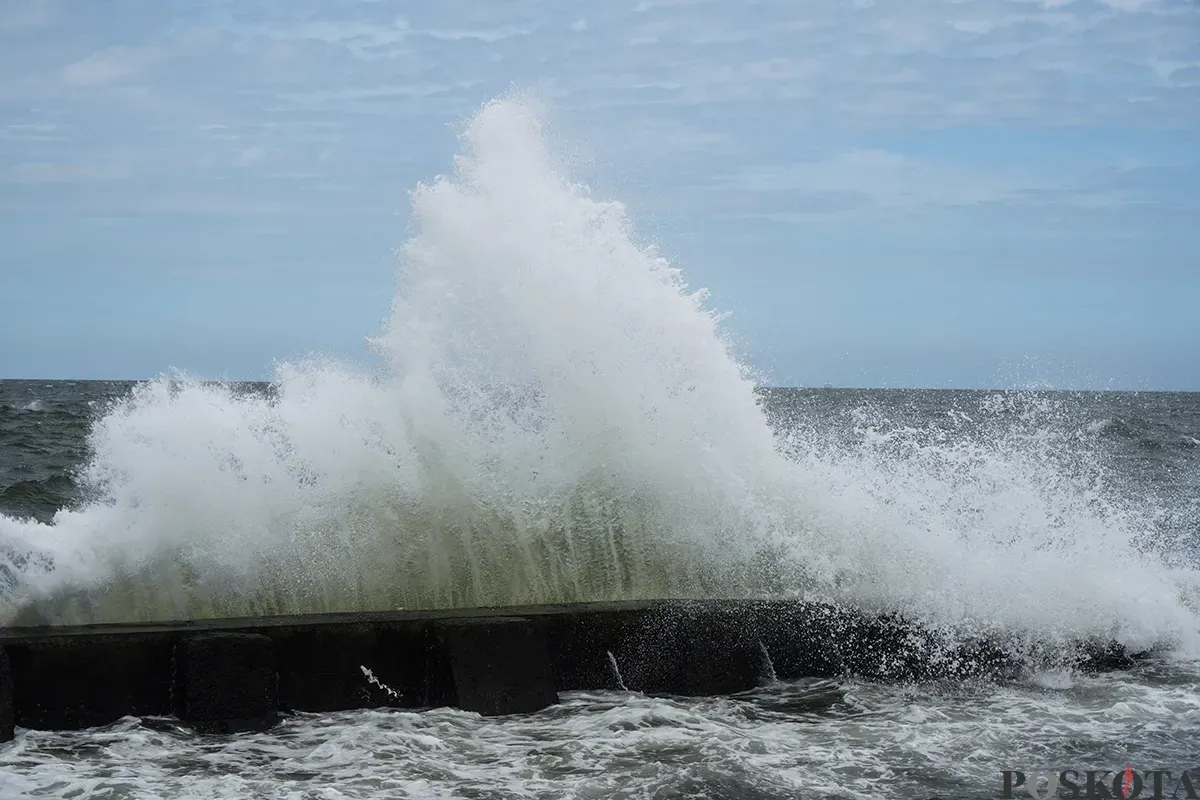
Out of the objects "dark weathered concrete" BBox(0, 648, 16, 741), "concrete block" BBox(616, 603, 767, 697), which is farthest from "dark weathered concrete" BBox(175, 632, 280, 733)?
"concrete block" BBox(616, 603, 767, 697)

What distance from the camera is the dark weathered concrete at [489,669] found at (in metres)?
5.63

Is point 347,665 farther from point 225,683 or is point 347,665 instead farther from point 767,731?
point 767,731

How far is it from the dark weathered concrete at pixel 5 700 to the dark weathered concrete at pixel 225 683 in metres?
0.67

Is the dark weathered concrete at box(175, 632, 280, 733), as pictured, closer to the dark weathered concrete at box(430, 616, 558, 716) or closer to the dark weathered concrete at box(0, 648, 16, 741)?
the dark weathered concrete at box(0, 648, 16, 741)

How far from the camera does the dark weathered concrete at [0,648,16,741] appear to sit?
4.97 metres

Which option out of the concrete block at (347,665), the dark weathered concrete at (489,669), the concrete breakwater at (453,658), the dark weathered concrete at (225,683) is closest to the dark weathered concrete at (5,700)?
the concrete breakwater at (453,658)

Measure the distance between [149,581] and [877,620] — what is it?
155 inches

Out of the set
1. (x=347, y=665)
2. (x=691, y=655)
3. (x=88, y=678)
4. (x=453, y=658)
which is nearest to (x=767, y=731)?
(x=691, y=655)

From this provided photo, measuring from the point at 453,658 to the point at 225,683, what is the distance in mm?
1023

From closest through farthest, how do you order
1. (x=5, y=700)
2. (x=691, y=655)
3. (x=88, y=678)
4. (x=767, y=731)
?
(x=5, y=700)
(x=88, y=678)
(x=767, y=731)
(x=691, y=655)

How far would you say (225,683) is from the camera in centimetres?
528

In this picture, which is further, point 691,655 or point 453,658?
point 691,655

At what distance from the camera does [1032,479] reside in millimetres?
7816

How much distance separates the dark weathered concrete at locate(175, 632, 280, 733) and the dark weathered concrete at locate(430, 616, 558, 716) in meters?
0.78
